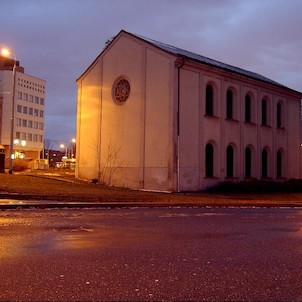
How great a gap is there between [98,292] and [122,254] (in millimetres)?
2564

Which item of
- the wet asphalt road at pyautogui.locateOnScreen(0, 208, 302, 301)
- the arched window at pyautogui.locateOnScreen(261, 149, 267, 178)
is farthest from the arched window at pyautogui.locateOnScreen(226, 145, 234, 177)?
the wet asphalt road at pyautogui.locateOnScreen(0, 208, 302, 301)

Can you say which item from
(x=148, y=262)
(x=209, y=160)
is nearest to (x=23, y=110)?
(x=209, y=160)

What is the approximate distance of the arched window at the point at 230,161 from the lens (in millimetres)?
36250

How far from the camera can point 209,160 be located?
34.8m

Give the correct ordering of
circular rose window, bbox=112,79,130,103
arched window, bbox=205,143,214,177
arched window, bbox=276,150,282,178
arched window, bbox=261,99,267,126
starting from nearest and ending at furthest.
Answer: arched window, bbox=205,143,214,177 → circular rose window, bbox=112,79,130,103 → arched window, bbox=261,99,267,126 → arched window, bbox=276,150,282,178

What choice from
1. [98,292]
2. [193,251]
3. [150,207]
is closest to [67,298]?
[98,292]

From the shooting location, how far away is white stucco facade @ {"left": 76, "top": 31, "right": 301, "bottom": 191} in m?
31.9

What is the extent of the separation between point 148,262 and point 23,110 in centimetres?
9929

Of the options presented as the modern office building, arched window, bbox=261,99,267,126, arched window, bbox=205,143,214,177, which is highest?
the modern office building

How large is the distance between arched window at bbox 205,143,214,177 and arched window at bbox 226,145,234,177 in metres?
1.80

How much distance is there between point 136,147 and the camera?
110 feet

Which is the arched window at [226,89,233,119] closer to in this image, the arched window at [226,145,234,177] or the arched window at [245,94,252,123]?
the arched window at [245,94,252,123]

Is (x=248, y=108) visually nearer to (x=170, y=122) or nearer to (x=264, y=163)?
(x=264, y=163)

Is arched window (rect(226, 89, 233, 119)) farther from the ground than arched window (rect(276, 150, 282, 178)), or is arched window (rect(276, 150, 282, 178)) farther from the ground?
arched window (rect(226, 89, 233, 119))
